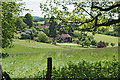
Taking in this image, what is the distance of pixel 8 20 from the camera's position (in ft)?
20.9

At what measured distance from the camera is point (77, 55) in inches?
264

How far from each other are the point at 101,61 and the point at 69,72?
5.79 ft

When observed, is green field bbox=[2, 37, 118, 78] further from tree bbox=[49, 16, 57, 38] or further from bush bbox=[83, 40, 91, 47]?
tree bbox=[49, 16, 57, 38]

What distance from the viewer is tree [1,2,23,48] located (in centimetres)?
626

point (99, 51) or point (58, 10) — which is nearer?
point (58, 10)

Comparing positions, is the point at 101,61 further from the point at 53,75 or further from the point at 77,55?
the point at 53,75

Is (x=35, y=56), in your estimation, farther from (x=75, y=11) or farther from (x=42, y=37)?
(x=75, y=11)

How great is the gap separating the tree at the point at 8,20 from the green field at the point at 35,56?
389 millimetres

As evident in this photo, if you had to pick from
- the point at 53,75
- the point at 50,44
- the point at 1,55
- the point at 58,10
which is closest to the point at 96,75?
the point at 53,75

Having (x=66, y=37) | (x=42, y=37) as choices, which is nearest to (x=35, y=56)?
(x=42, y=37)

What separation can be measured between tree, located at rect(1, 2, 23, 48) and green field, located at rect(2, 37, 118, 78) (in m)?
0.39

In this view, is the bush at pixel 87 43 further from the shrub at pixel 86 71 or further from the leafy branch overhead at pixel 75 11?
the shrub at pixel 86 71

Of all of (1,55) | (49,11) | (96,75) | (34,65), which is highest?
(49,11)

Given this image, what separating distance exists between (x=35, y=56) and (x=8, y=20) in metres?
1.99
